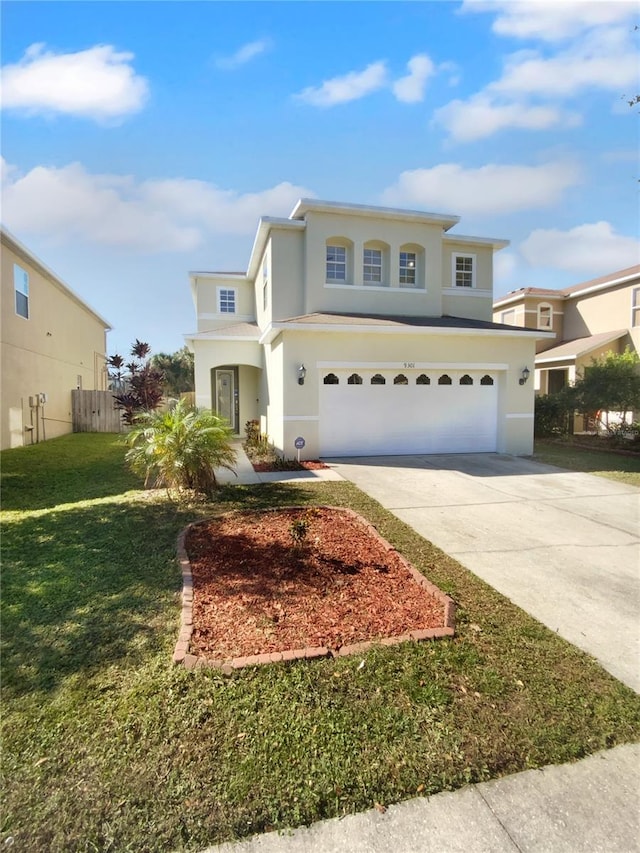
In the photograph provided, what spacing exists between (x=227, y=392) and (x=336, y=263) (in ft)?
23.0

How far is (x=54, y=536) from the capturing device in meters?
5.86

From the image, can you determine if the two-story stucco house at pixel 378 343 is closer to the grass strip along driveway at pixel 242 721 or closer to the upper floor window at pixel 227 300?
the upper floor window at pixel 227 300

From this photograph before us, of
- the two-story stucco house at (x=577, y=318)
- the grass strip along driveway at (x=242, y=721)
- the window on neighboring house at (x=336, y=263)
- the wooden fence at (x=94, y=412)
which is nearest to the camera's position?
the grass strip along driveway at (x=242, y=721)

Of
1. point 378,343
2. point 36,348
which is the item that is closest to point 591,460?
point 378,343

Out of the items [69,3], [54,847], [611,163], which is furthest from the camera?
[611,163]

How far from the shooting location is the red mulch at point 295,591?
3.47 metres

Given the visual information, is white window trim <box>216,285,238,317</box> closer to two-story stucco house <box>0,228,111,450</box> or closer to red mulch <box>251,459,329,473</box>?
two-story stucco house <box>0,228,111,450</box>

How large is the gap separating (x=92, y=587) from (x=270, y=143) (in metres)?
11.4

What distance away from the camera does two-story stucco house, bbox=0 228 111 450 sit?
13.4m

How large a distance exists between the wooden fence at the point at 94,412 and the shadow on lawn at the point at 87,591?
15892mm

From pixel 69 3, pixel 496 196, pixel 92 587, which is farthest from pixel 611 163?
pixel 92 587

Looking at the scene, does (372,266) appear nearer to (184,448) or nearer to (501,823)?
(184,448)

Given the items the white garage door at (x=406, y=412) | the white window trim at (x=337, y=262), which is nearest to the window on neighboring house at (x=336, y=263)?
the white window trim at (x=337, y=262)

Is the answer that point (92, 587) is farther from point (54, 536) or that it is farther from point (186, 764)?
point (186, 764)
